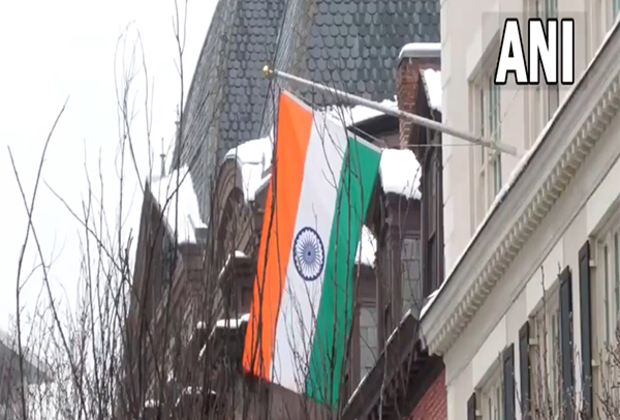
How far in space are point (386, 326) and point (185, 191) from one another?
22.8 meters

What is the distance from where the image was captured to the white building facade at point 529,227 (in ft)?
64.2

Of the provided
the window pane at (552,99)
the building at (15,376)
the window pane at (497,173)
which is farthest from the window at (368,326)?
the window pane at (552,99)

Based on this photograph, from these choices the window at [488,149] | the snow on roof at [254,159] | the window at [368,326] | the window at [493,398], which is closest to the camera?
the window at [493,398]

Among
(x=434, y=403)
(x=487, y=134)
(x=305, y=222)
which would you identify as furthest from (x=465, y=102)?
(x=434, y=403)

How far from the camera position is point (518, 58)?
23391mm

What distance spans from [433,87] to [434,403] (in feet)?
14.8

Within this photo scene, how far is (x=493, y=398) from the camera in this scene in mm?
24938

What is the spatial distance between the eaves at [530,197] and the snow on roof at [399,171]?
277cm

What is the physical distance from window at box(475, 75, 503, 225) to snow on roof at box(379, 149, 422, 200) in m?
3.20

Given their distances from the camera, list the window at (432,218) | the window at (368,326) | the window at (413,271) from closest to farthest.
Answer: the window at (432,218) → the window at (413,271) → the window at (368,326)

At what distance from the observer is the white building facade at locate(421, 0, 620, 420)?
1958cm

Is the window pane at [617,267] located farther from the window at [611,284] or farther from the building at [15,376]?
the building at [15,376]

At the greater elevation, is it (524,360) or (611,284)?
(524,360)

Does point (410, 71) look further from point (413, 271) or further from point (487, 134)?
point (487, 134)
